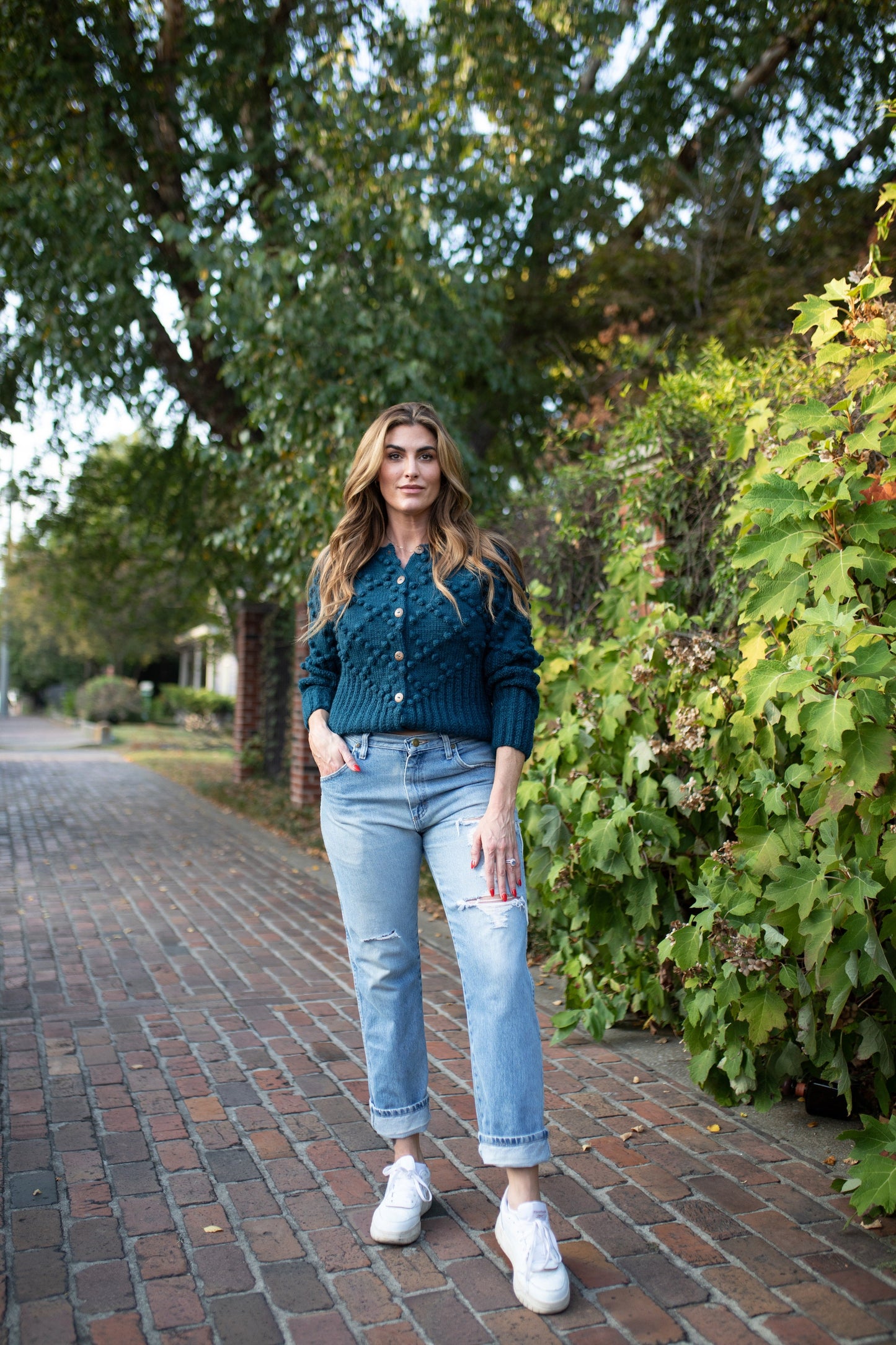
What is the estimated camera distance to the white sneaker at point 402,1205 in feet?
8.25

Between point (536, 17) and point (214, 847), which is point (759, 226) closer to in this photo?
point (536, 17)

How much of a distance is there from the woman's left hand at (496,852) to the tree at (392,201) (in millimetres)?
5485

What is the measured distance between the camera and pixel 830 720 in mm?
2492

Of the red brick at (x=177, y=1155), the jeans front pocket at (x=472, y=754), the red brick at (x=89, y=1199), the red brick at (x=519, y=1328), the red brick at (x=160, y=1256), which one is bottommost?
the red brick at (x=519, y=1328)

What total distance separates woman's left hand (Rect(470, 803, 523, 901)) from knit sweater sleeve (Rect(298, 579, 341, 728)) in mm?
515

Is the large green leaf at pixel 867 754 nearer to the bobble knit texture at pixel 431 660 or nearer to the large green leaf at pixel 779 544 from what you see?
the large green leaf at pixel 779 544

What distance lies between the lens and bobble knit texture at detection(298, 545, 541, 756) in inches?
96.5

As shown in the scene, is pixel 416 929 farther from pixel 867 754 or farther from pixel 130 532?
pixel 130 532

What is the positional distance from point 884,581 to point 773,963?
1.14 meters

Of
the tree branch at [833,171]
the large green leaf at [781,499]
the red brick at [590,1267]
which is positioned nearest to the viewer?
the red brick at [590,1267]

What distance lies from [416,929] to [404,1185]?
63 centimetres

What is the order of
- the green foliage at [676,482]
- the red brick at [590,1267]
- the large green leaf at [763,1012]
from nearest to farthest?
the red brick at [590,1267]
the large green leaf at [763,1012]
the green foliage at [676,482]

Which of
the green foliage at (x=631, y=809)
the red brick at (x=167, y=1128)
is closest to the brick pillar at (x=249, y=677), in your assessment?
the green foliage at (x=631, y=809)

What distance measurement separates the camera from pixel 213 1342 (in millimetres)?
2135
